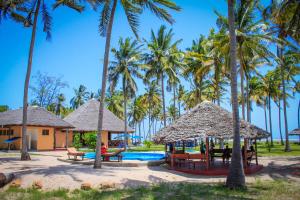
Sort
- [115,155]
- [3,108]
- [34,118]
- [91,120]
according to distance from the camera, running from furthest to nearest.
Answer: [3,108]
[91,120]
[34,118]
[115,155]

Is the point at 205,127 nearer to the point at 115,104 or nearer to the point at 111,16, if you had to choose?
the point at 111,16

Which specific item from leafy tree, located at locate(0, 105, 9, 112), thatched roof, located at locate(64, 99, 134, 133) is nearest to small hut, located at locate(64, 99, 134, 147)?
thatched roof, located at locate(64, 99, 134, 133)

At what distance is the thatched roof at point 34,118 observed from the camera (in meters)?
28.3

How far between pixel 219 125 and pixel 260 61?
14.3m

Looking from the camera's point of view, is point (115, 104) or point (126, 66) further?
point (115, 104)

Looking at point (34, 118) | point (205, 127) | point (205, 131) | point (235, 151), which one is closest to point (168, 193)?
point (235, 151)

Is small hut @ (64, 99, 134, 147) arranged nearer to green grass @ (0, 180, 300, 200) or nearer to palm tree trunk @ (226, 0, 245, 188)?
green grass @ (0, 180, 300, 200)

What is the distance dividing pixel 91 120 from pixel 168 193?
2665cm

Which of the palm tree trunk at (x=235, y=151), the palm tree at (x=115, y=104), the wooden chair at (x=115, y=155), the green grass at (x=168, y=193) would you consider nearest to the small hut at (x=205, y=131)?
the wooden chair at (x=115, y=155)

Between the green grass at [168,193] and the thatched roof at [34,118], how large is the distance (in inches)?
770

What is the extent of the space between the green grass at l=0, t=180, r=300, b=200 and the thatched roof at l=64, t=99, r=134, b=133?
23737mm

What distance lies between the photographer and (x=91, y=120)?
116ft

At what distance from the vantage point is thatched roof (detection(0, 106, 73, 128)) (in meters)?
28.3

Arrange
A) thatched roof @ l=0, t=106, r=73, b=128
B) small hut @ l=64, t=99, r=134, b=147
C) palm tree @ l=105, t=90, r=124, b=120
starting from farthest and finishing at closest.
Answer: palm tree @ l=105, t=90, r=124, b=120, small hut @ l=64, t=99, r=134, b=147, thatched roof @ l=0, t=106, r=73, b=128
